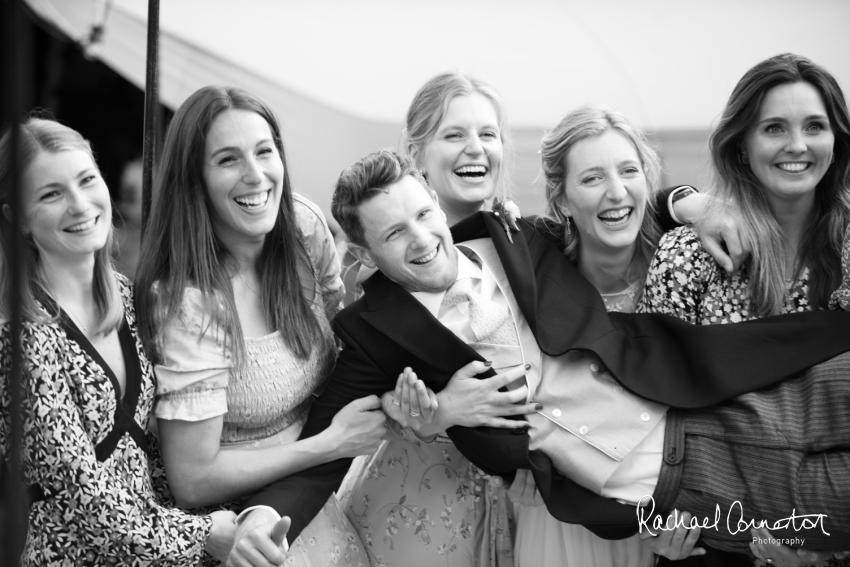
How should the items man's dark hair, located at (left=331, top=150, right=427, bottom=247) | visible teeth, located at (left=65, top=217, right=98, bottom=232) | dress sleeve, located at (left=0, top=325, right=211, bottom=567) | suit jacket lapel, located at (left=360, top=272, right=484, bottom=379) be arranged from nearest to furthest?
1. dress sleeve, located at (left=0, top=325, right=211, bottom=567)
2. visible teeth, located at (left=65, top=217, right=98, bottom=232)
3. suit jacket lapel, located at (left=360, top=272, right=484, bottom=379)
4. man's dark hair, located at (left=331, top=150, right=427, bottom=247)

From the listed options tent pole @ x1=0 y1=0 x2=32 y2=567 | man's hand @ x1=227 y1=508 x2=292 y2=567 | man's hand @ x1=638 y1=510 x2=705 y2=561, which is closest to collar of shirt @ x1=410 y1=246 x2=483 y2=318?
man's hand @ x1=227 y1=508 x2=292 y2=567

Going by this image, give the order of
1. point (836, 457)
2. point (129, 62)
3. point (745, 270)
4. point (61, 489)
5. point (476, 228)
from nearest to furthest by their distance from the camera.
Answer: point (61, 489) < point (836, 457) < point (745, 270) < point (476, 228) < point (129, 62)

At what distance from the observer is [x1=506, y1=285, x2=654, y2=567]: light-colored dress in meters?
2.13

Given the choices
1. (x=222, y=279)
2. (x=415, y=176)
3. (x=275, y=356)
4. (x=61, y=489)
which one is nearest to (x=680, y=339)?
(x=415, y=176)

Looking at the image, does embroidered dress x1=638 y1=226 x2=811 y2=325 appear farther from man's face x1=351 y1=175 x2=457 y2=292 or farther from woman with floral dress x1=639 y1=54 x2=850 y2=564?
man's face x1=351 y1=175 x2=457 y2=292

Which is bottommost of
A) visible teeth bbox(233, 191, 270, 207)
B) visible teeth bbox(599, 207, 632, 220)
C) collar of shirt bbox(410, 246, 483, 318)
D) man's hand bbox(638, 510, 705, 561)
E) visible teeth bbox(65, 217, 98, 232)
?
man's hand bbox(638, 510, 705, 561)

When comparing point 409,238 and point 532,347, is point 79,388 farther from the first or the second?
point 532,347

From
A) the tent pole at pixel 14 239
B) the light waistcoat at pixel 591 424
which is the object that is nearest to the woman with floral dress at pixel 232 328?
the light waistcoat at pixel 591 424

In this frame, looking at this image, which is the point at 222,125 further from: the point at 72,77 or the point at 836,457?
the point at 72,77

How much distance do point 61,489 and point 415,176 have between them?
3.74 feet

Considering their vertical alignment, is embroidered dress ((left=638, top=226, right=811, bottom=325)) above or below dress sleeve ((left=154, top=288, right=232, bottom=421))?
above

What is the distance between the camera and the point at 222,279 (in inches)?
83.0

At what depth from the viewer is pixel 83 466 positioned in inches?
67.2

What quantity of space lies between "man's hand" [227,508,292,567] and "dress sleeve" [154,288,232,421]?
28 cm
